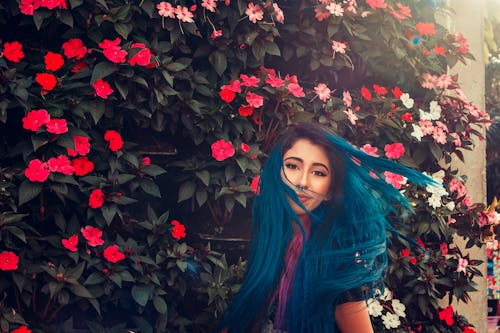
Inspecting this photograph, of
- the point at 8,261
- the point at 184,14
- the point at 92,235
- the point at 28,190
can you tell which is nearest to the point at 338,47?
the point at 184,14

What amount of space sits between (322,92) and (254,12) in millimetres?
458

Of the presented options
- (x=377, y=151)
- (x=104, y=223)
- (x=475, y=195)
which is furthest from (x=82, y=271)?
(x=475, y=195)

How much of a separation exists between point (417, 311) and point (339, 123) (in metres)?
0.93

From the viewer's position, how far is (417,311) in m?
3.14

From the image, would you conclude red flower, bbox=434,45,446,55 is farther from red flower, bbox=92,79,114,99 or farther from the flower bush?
red flower, bbox=92,79,114,99

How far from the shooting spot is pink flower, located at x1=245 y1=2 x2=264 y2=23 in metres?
2.78

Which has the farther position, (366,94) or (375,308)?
(366,94)

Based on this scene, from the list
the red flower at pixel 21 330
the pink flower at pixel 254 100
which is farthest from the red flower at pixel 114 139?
the red flower at pixel 21 330

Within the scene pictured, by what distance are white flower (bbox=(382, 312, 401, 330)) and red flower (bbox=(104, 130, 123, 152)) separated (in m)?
1.32

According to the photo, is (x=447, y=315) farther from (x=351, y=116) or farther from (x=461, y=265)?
(x=351, y=116)

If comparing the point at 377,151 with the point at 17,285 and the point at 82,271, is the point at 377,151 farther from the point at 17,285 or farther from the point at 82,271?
the point at 17,285

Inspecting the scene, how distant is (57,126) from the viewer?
7.84 feet

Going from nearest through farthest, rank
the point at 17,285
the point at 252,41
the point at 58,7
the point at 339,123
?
the point at 17,285 → the point at 58,7 → the point at 252,41 → the point at 339,123

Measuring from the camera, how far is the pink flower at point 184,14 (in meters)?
2.64
